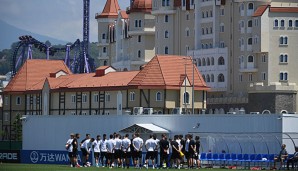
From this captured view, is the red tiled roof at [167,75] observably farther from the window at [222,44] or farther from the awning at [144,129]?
the awning at [144,129]

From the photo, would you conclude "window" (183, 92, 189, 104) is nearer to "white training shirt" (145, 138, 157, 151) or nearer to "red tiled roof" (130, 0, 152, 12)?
"red tiled roof" (130, 0, 152, 12)

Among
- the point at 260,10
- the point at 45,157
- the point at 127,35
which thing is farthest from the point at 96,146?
the point at 127,35

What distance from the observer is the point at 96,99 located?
135 metres

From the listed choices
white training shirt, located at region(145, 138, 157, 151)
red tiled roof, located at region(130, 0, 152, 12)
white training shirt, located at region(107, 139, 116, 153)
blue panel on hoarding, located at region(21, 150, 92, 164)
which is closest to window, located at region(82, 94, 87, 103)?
red tiled roof, located at region(130, 0, 152, 12)

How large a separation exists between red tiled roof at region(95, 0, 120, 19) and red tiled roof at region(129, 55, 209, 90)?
60.7 meters

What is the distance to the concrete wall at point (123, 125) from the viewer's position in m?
81.9

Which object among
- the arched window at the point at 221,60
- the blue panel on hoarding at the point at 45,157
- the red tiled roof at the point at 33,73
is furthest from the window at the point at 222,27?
the blue panel on hoarding at the point at 45,157

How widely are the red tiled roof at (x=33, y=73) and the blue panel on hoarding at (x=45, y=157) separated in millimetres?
74292

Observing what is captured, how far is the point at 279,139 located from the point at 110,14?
374 ft

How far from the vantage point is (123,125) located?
310ft

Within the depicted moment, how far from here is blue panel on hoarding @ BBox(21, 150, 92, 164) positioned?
245 ft

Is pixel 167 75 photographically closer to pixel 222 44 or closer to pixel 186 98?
pixel 186 98

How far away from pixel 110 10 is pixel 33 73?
37.7m

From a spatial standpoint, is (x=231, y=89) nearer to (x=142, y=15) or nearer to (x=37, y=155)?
(x=142, y=15)
